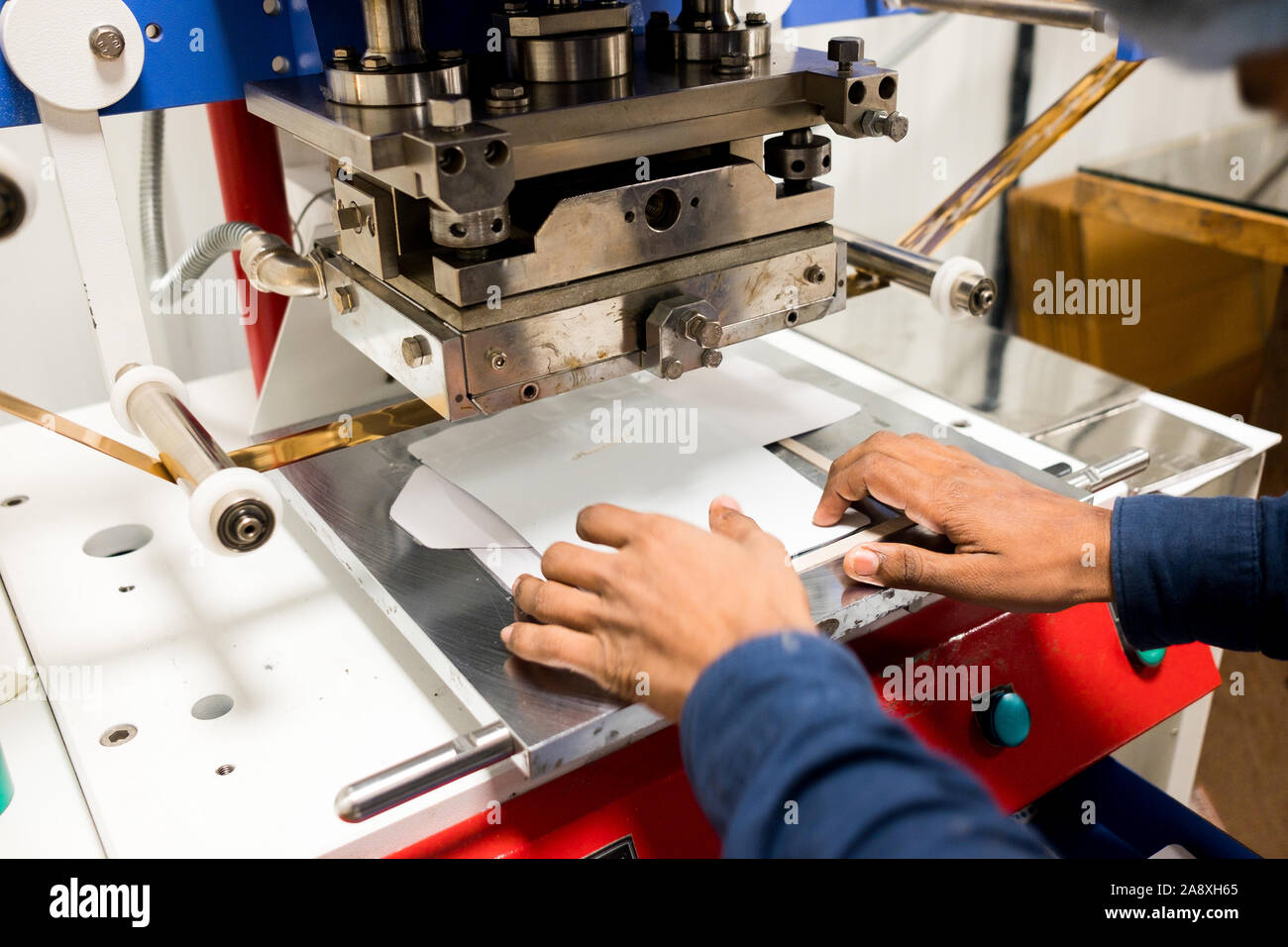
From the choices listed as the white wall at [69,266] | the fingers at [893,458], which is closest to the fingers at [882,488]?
the fingers at [893,458]

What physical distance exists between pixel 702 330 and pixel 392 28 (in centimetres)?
32

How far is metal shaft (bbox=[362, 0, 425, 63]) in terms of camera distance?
0.75m

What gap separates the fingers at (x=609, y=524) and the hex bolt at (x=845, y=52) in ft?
1.25

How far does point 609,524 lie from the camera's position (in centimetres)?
81

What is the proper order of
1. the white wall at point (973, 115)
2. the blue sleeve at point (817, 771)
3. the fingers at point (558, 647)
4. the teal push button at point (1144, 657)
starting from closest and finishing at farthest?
the blue sleeve at point (817, 771) → the fingers at point (558, 647) → the teal push button at point (1144, 657) → the white wall at point (973, 115)

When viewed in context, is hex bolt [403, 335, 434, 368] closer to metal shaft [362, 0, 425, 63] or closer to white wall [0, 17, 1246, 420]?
metal shaft [362, 0, 425, 63]

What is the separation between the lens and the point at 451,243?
0.74m

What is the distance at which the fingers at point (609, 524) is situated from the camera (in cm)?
80

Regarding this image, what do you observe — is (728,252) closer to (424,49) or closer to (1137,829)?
(424,49)

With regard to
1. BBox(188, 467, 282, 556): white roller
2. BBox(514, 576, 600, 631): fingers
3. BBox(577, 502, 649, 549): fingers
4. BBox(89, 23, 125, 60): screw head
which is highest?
BBox(89, 23, 125, 60): screw head

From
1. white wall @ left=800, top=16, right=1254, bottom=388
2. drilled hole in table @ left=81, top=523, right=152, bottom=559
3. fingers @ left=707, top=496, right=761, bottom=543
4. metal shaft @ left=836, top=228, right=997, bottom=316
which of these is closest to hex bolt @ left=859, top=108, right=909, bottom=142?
metal shaft @ left=836, top=228, right=997, bottom=316

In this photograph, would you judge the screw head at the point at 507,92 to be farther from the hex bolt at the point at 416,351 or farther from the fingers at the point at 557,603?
the fingers at the point at 557,603

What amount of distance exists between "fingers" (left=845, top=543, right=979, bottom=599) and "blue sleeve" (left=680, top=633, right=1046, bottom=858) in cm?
21

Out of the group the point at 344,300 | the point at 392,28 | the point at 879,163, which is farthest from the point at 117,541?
the point at 879,163
